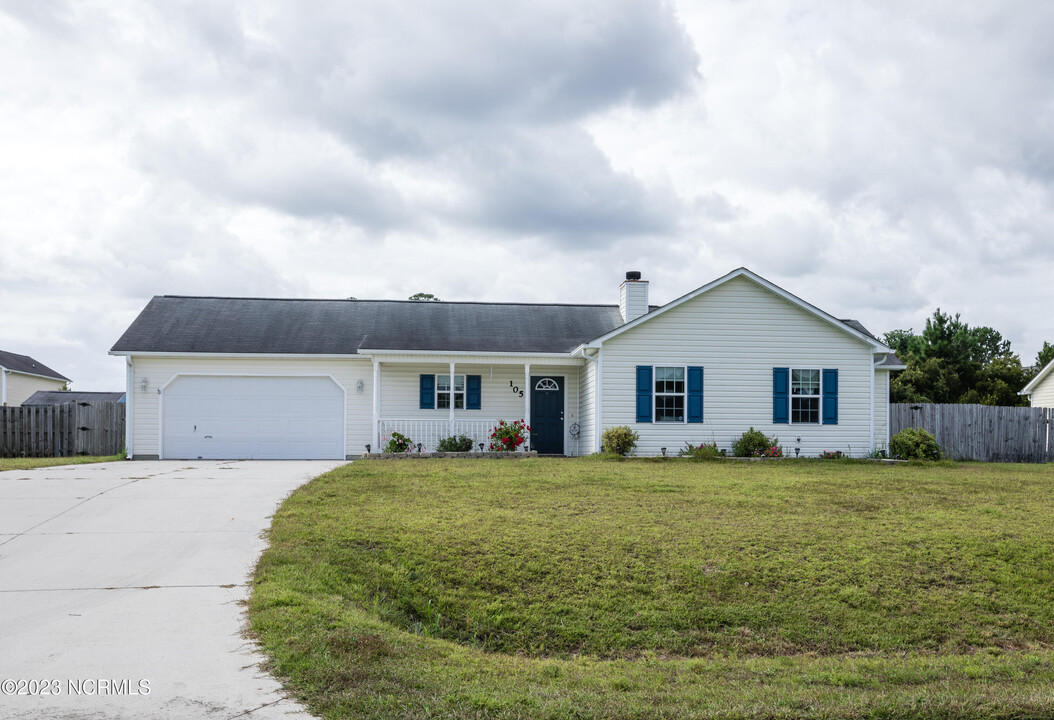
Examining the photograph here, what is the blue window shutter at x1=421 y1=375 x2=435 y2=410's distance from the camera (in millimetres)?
20672

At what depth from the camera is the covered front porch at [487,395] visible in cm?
1997

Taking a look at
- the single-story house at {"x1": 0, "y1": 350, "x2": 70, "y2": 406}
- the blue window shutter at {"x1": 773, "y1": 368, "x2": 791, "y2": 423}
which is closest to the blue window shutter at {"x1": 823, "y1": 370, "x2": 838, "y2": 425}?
the blue window shutter at {"x1": 773, "y1": 368, "x2": 791, "y2": 423}

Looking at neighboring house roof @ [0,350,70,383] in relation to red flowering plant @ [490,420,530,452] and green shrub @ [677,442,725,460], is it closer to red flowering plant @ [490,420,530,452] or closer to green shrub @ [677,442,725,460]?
red flowering plant @ [490,420,530,452]

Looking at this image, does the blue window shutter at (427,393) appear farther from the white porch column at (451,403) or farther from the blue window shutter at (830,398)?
the blue window shutter at (830,398)

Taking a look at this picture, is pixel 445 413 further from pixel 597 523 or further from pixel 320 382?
pixel 597 523

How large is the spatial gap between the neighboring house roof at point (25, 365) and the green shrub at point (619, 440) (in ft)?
98.9

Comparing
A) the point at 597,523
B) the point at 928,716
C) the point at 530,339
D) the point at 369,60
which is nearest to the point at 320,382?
the point at 530,339

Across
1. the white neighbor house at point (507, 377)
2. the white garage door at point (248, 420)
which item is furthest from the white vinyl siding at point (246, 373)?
the white garage door at point (248, 420)

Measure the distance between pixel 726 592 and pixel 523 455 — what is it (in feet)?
37.8

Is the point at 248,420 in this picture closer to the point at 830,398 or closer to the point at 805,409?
the point at 805,409

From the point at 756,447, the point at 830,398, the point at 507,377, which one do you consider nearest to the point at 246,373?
the point at 507,377

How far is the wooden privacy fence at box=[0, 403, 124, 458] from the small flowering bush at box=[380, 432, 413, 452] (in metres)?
8.85

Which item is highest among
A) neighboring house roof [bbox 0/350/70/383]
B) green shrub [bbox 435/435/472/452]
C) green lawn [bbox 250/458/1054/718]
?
neighboring house roof [bbox 0/350/70/383]

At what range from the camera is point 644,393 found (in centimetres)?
1888
